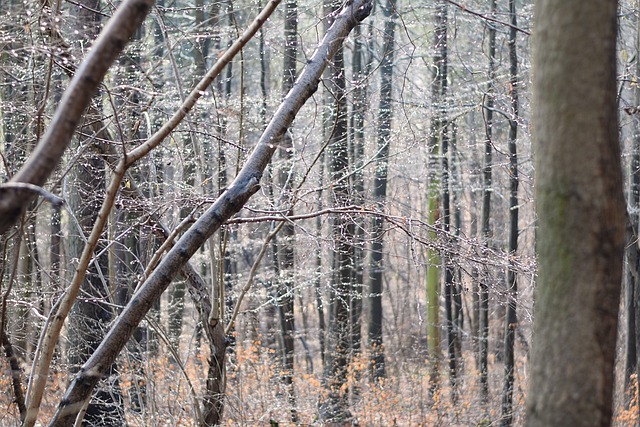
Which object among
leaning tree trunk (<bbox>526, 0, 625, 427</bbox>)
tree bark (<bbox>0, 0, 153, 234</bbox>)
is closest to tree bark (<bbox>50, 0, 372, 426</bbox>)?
tree bark (<bbox>0, 0, 153, 234</bbox>)

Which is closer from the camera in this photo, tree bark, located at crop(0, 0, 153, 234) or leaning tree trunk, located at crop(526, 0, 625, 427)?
tree bark, located at crop(0, 0, 153, 234)

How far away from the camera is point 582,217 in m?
1.74

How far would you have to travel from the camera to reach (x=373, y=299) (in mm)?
15484

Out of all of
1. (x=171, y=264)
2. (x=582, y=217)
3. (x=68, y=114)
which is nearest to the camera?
(x=68, y=114)

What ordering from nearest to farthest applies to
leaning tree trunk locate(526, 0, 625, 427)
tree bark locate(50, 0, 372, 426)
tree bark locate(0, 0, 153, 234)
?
1. tree bark locate(0, 0, 153, 234)
2. leaning tree trunk locate(526, 0, 625, 427)
3. tree bark locate(50, 0, 372, 426)

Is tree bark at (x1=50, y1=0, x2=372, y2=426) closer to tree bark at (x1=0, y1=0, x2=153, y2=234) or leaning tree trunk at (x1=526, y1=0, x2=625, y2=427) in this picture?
tree bark at (x1=0, y1=0, x2=153, y2=234)

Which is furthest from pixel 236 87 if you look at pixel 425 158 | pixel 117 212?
pixel 117 212

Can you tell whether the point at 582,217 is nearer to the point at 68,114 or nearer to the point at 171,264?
the point at 68,114

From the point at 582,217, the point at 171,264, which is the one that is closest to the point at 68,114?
the point at 582,217

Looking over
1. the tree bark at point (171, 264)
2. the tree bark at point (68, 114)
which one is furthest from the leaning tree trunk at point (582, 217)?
the tree bark at point (171, 264)

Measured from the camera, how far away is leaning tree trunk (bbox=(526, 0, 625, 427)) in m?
1.72

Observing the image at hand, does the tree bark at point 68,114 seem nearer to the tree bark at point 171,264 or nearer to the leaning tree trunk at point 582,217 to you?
the leaning tree trunk at point 582,217

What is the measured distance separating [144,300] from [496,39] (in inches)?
501

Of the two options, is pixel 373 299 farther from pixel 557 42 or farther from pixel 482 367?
pixel 557 42
